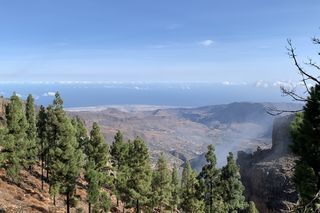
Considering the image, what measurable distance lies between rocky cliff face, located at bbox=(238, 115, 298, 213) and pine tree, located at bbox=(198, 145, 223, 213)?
1945 cm

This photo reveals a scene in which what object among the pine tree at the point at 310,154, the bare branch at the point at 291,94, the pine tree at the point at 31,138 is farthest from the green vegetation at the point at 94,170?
the bare branch at the point at 291,94

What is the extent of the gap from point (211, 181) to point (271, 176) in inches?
1258

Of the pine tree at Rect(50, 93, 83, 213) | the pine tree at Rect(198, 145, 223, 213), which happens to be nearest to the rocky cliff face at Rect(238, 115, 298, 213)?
the pine tree at Rect(198, 145, 223, 213)

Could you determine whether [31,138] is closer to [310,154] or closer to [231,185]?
[231,185]

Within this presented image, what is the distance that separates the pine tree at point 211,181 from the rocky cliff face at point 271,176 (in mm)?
19447

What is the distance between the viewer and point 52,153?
4650cm

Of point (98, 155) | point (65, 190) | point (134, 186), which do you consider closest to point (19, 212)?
point (65, 190)

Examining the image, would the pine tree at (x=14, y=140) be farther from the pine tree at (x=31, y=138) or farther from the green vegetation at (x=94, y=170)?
the pine tree at (x=31, y=138)

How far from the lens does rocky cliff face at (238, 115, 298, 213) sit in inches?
3027

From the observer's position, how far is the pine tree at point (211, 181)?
177ft

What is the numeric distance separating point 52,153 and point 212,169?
74.3 ft

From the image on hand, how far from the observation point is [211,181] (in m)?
55.1

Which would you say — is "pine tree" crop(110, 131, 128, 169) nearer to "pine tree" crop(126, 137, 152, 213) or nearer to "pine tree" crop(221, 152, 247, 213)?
"pine tree" crop(126, 137, 152, 213)

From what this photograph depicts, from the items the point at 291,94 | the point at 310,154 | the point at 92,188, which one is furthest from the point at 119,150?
the point at 291,94
